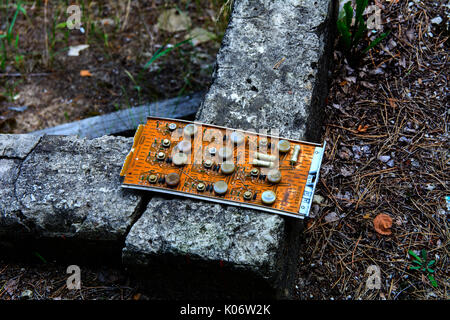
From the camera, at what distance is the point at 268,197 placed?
1873mm

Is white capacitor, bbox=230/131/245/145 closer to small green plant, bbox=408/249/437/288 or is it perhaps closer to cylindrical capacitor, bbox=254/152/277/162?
cylindrical capacitor, bbox=254/152/277/162

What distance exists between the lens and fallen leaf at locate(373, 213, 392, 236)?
2.15 metres

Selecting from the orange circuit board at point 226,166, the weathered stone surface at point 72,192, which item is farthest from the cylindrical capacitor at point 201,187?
the weathered stone surface at point 72,192

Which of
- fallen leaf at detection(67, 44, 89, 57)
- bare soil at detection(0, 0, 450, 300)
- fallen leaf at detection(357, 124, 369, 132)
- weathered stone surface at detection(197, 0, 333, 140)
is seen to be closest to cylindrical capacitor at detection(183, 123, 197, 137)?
weathered stone surface at detection(197, 0, 333, 140)

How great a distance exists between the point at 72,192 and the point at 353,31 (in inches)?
78.6

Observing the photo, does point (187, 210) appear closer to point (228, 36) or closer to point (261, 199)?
point (261, 199)

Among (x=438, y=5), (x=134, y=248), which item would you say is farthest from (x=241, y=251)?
(x=438, y=5)

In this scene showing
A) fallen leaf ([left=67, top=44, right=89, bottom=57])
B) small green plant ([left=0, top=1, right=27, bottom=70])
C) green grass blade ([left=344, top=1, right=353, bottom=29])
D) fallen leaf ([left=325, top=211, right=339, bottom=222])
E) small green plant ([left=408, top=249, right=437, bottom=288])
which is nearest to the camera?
small green plant ([left=408, top=249, right=437, bottom=288])

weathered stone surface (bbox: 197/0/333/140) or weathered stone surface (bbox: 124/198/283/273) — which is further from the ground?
weathered stone surface (bbox: 197/0/333/140)

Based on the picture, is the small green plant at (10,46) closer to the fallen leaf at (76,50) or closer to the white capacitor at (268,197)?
the fallen leaf at (76,50)

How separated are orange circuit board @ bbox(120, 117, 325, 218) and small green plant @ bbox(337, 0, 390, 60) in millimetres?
938
